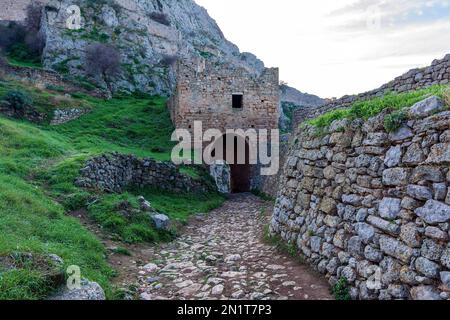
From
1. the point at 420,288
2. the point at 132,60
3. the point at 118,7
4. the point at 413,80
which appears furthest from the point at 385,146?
the point at 118,7

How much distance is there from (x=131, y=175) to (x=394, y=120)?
9.08m

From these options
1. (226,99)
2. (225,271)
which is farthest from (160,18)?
(225,271)

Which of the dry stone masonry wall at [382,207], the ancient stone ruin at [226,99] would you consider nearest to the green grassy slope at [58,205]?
the ancient stone ruin at [226,99]

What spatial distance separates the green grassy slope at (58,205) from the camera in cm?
452

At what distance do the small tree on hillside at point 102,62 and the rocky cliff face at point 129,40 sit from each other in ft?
2.45

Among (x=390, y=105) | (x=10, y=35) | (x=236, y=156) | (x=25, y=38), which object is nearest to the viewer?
Answer: (x=390, y=105)

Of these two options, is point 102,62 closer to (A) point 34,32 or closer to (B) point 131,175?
(A) point 34,32

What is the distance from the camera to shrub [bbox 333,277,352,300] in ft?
13.4

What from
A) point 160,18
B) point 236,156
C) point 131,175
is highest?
point 160,18

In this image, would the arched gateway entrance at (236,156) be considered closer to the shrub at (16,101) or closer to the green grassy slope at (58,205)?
the green grassy slope at (58,205)

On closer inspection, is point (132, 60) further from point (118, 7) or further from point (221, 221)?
point (221, 221)

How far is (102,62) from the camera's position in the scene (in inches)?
1178
